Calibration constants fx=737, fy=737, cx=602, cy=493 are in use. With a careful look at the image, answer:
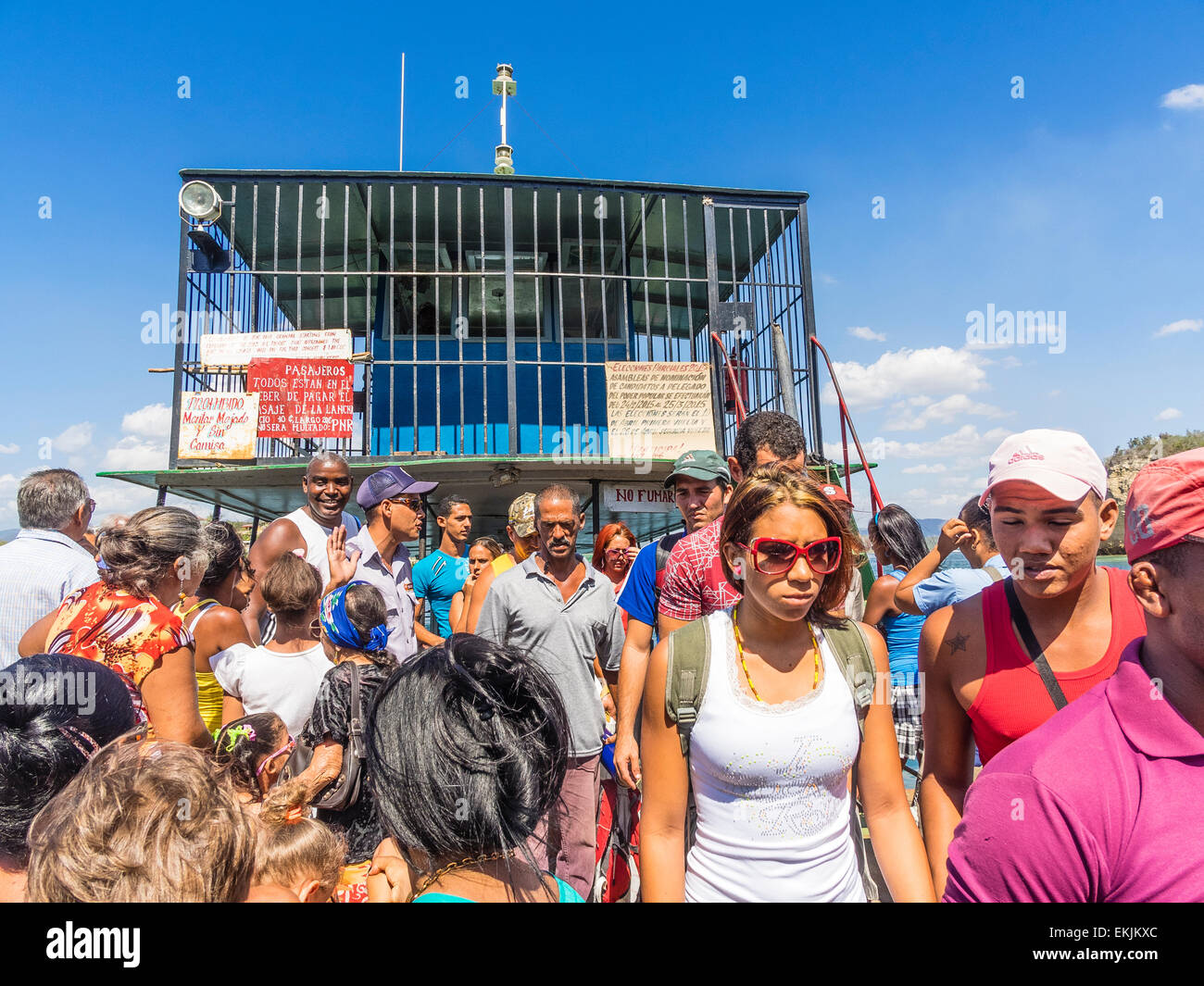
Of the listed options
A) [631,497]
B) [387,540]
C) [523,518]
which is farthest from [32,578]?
[631,497]

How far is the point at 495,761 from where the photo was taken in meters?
1.45

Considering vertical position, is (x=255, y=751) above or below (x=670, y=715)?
below

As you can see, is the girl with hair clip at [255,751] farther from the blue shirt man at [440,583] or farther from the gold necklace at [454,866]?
the blue shirt man at [440,583]

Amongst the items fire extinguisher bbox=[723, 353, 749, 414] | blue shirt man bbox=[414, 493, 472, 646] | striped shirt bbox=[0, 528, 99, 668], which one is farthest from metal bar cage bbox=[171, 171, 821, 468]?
striped shirt bbox=[0, 528, 99, 668]

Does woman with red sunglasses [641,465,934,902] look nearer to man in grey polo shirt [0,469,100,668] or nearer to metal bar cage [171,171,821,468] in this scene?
man in grey polo shirt [0,469,100,668]

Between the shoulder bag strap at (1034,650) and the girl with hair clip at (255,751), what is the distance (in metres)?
2.34

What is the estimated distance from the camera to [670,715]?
2.03m

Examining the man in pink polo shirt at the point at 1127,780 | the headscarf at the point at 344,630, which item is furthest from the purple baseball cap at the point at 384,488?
the man in pink polo shirt at the point at 1127,780

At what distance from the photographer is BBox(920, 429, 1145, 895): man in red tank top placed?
180 centimetres

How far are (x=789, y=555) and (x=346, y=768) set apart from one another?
1590 millimetres

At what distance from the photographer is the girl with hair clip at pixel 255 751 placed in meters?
2.61

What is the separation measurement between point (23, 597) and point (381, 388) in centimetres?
900

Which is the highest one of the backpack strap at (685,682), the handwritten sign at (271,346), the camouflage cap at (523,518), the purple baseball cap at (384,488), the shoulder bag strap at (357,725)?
the handwritten sign at (271,346)

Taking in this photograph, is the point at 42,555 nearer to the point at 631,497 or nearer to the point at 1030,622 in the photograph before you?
the point at 1030,622
